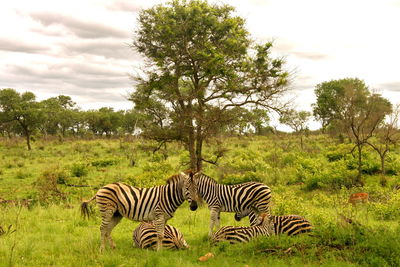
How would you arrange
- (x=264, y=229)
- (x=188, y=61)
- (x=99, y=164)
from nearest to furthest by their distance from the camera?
1. (x=264, y=229)
2. (x=188, y=61)
3. (x=99, y=164)

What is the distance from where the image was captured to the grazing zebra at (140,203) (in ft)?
28.7

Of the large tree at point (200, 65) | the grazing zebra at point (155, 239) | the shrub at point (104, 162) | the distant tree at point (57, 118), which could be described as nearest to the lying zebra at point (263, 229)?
the grazing zebra at point (155, 239)

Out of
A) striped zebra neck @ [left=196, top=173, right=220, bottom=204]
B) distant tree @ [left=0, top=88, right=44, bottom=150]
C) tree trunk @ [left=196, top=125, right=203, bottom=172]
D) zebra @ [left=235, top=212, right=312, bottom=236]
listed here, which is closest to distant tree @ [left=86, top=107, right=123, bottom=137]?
distant tree @ [left=0, top=88, right=44, bottom=150]

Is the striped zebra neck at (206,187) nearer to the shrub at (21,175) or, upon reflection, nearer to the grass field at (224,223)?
the grass field at (224,223)

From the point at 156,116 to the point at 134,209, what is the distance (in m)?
8.93

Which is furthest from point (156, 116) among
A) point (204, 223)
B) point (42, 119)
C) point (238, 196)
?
point (42, 119)

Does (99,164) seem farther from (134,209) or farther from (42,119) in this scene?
(42,119)

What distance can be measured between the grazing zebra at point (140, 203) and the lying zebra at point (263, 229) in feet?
3.32

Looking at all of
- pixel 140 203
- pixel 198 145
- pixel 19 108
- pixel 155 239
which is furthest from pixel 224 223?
pixel 19 108

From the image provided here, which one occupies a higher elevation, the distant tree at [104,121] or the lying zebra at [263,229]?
the distant tree at [104,121]

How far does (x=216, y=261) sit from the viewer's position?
297 inches

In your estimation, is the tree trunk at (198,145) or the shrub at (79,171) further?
the shrub at (79,171)

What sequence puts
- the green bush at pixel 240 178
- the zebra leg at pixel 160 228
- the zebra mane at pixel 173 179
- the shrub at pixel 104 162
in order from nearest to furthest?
1. the zebra leg at pixel 160 228
2. the zebra mane at pixel 173 179
3. the green bush at pixel 240 178
4. the shrub at pixel 104 162

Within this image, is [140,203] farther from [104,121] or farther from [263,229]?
[104,121]
